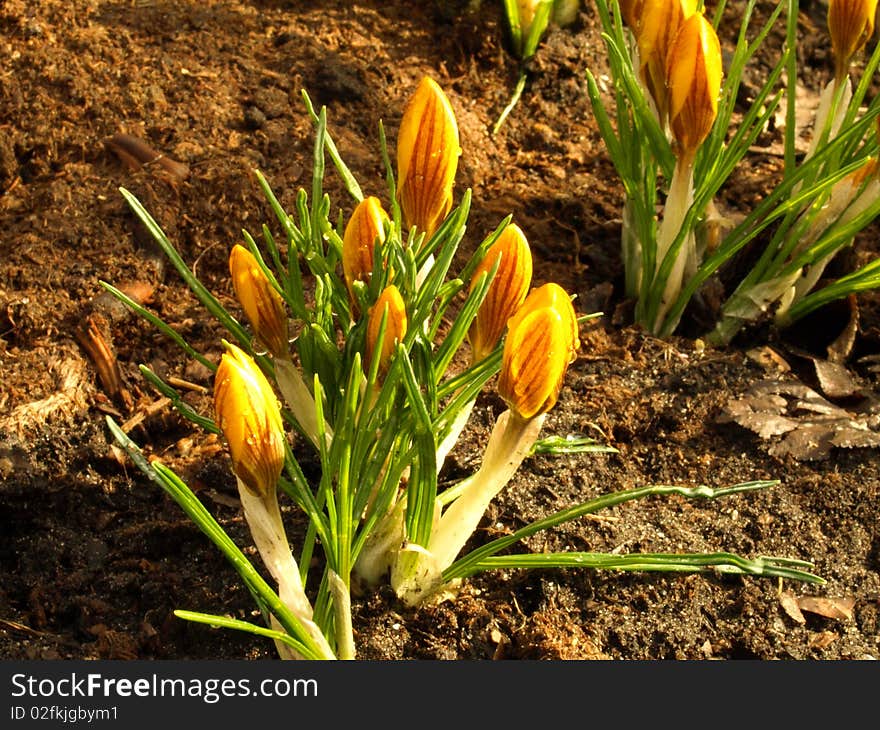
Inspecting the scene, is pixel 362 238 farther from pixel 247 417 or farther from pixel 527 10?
pixel 527 10

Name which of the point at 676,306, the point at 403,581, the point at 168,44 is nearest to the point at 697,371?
the point at 676,306

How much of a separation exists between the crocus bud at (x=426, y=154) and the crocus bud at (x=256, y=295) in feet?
0.79

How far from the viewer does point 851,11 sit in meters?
2.14

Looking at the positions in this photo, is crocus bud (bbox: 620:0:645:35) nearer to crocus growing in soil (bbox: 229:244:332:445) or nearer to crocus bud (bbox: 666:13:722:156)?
crocus bud (bbox: 666:13:722:156)

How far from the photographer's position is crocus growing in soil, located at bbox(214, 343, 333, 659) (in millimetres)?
1446

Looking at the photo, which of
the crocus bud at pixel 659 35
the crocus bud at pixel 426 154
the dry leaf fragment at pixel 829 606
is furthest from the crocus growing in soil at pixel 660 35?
the dry leaf fragment at pixel 829 606

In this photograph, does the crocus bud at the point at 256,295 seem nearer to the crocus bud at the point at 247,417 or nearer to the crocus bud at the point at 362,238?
the crocus bud at the point at 362,238

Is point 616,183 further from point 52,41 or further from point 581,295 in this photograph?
point 52,41

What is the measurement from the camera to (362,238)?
1676 millimetres

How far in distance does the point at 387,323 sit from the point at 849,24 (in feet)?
3.82

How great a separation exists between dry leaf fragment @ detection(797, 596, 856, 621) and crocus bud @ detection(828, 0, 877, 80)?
102 cm

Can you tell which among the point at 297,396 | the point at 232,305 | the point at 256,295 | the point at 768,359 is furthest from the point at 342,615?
the point at 768,359

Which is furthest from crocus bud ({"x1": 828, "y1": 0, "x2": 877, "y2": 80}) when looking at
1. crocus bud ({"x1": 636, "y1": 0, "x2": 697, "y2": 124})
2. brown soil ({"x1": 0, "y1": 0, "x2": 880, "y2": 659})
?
brown soil ({"x1": 0, "y1": 0, "x2": 880, "y2": 659})

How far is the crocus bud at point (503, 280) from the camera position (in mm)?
1680
